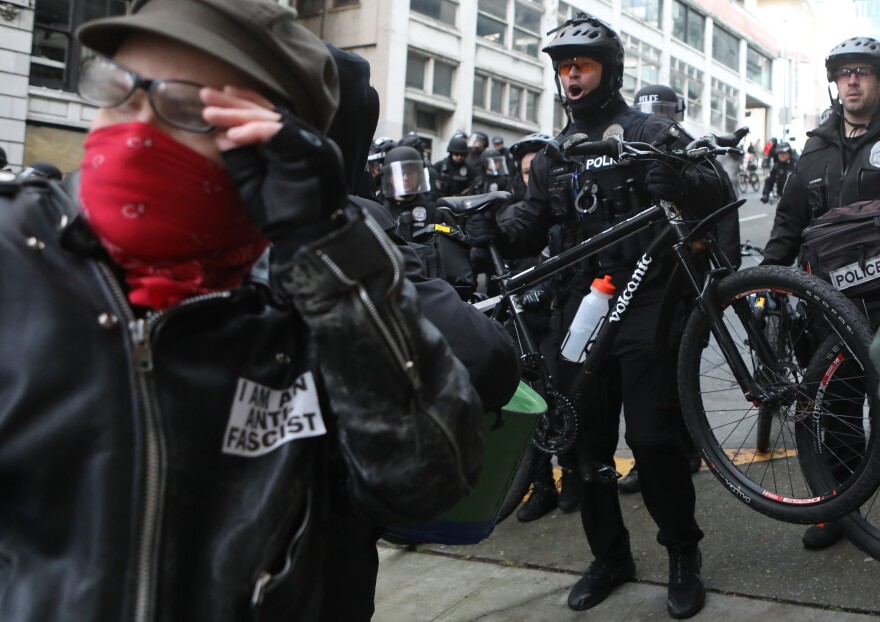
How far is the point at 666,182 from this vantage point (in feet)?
11.2

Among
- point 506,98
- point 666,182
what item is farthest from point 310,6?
point 666,182

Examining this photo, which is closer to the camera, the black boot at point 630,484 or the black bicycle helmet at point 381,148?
the black boot at point 630,484

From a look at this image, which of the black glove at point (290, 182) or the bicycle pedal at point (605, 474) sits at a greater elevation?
the black glove at point (290, 182)

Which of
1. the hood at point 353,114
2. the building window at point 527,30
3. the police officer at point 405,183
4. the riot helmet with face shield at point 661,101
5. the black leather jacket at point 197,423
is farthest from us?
the building window at point 527,30

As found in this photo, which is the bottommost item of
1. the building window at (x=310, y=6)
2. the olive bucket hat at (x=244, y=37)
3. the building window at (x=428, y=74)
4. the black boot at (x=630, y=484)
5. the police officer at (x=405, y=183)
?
the black boot at (x=630, y=484)

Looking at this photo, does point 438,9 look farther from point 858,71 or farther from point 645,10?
point 858,71

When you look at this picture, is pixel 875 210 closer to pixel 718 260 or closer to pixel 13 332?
pixel 718 260

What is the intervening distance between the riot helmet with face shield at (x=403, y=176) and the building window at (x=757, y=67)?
4830 centimetres

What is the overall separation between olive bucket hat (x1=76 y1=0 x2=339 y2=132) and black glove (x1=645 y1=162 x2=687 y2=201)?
7.72ft

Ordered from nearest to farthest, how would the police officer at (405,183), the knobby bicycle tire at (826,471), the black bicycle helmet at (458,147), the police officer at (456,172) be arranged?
the knobby bicycle tire at (826,471), the police officer at (405,183), the police officer at (456,172), the black bicycle helmet at (458,147)

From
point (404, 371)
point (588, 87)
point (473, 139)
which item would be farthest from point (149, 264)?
point (473, 139)

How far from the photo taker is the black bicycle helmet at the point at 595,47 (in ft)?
12.4

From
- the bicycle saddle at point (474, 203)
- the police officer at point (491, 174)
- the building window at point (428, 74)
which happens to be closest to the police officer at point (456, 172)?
the police officer at point (491, 174)

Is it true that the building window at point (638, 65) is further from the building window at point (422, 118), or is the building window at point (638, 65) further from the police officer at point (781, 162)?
the police officer at point (781, 162)
